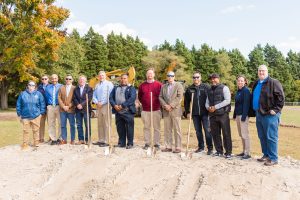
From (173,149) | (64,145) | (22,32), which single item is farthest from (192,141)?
(22,32)

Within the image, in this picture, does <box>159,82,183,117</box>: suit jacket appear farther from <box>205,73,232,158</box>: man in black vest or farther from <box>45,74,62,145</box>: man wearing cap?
<box>45,74,62,145</box>: man wearing cap

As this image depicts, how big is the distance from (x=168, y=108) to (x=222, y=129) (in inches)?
54.9

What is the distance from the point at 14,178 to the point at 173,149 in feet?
12.7

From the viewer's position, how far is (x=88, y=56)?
2266 inches

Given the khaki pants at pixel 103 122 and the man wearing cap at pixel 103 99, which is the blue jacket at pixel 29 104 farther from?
the khaki pants at pixel 103 122

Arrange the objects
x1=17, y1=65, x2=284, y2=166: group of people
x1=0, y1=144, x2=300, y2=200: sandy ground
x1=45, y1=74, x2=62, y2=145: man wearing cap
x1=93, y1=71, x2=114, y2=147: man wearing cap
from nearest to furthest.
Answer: x1=0, y1=144, x2=300, y2=200: sandy ground, x1=17, y1=65, x2=284, y2=166: group of people, x1=93, y1=71, x2=114, y2=147: man wearing cap, x1=45, y1=74, x2=62, y2=145: man wearing cap

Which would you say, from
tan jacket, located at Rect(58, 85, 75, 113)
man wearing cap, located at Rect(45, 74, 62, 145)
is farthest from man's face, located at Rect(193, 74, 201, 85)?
man wearing cap, located at Rect(45, 74, 62, 145)

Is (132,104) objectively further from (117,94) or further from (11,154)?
(11,154)

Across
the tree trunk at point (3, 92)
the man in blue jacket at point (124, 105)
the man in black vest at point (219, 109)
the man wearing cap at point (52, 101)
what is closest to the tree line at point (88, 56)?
the tree trunk at point (3, 92)

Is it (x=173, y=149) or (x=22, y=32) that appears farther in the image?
(x=22, y=32)

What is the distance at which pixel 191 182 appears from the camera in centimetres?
696

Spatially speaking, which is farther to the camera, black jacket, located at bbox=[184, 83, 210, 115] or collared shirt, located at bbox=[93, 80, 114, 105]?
collared shirt, located at bbox=[93, 80, 114, 105]

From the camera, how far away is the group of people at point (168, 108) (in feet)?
25.0

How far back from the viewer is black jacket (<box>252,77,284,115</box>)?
24.3 ft
